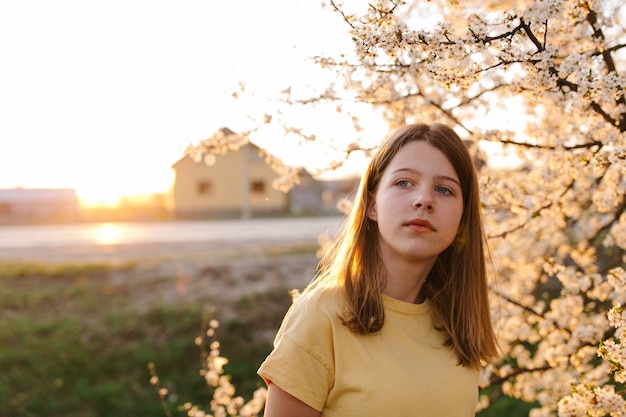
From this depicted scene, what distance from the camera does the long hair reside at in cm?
182

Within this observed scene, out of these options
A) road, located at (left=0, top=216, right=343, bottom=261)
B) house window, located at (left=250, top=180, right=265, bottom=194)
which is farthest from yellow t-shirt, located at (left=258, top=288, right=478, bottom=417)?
house window, located at (left=250, top=180, right=265, bottom=194)

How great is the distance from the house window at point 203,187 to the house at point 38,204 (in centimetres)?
509

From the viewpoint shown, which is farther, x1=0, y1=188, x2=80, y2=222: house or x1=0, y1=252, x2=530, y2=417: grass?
x1=0, y1=188, x2=80, y2=222: house

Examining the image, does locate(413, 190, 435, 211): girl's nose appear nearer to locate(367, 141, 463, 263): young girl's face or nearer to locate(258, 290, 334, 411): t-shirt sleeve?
locate(367, 141, 463, 263): young girl's face

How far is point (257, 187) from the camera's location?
2598 cm

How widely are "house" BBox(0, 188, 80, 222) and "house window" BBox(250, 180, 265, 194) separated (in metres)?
7.22

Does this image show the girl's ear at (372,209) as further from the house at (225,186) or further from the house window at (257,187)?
the house window at (257,187)

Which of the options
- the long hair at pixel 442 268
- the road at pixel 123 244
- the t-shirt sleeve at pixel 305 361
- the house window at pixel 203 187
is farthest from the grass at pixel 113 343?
the house window at pixel 203 187

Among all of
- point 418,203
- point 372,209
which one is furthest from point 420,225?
point 372,209

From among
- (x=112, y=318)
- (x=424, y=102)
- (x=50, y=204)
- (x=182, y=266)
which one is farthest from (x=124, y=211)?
(x=424, y=102)

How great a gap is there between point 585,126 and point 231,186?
2445 centimetres

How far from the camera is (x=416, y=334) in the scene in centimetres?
180

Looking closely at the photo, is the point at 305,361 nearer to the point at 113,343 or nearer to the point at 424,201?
the point at 424,201

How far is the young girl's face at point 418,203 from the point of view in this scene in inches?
70.4
